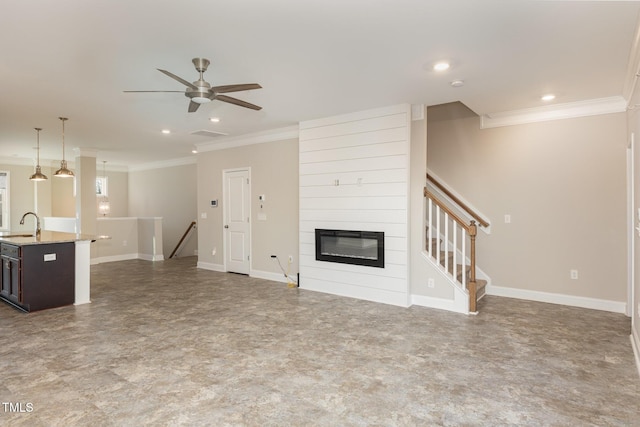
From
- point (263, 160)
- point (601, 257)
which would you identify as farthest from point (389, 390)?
point (263, 160)

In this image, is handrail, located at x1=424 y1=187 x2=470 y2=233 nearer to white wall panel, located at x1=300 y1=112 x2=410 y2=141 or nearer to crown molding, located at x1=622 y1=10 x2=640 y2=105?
white wall panel, located at x1=300 y1=112 x2=410 y2=141

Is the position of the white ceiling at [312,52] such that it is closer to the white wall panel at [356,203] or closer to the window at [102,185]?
the white wall panel at [356,203]

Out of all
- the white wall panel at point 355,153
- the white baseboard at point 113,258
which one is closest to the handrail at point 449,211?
the white wall panel at point 355,153

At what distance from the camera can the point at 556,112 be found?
475 centimetres

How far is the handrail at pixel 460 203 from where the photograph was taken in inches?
214

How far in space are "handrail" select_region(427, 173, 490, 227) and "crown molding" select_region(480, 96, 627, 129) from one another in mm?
1056

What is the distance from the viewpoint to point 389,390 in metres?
2.58

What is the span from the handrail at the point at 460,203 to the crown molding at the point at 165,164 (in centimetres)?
647

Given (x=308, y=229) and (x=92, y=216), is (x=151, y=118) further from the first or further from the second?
(x=92, y=216)

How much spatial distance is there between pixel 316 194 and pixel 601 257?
12.8ft

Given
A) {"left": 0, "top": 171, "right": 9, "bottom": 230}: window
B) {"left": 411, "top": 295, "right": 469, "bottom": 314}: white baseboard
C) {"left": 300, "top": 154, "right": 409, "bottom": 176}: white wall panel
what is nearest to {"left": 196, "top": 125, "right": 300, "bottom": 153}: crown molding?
{"left": 300, "top": 154, "right": 409, "bottom": 176}: white wall panel

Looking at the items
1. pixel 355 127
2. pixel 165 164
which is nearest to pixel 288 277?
pixel 355 127

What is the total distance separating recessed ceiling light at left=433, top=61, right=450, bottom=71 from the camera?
3312mm

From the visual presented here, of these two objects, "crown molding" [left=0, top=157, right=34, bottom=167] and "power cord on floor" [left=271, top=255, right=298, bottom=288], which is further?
"crown molding" [left=0, top=157, right=34, bottom=167]
